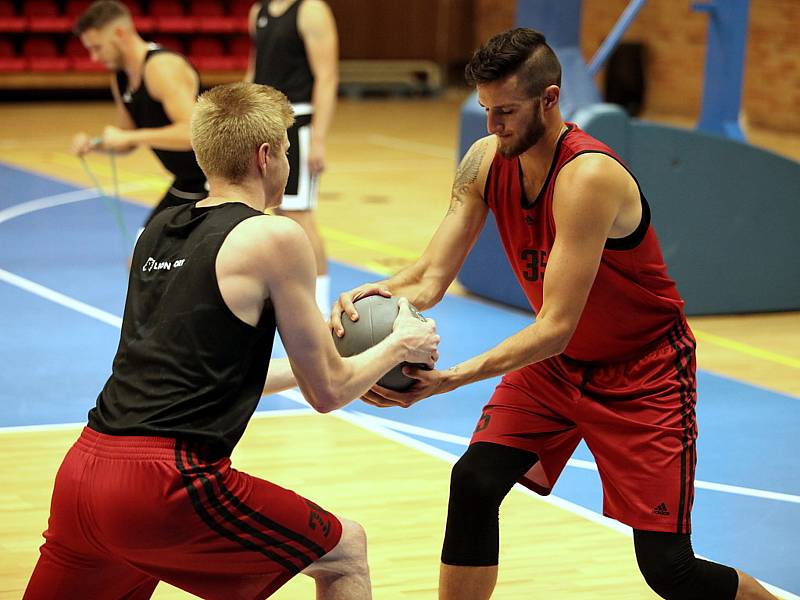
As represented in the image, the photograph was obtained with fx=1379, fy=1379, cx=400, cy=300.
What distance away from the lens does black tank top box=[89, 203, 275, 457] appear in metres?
2.96

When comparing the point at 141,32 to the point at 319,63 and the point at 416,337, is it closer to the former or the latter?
the point at 319,63

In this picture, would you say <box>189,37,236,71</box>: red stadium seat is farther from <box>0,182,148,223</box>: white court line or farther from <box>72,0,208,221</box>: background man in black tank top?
<box>72,0,208,221</box>: background man in black tank top

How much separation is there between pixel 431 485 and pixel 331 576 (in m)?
2.17

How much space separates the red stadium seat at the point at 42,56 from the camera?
1872cm

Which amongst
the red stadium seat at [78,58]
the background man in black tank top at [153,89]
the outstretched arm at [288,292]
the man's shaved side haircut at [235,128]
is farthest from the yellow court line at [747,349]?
the red stadium seat at [78,58]

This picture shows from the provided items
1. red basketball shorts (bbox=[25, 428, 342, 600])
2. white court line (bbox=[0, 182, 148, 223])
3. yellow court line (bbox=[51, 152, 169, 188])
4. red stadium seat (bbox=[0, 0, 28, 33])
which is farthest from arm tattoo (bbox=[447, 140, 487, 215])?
red stadium seat (bbox=[0, 0, 28, 33])

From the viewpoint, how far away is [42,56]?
1900cm

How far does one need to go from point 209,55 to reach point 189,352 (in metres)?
17.5

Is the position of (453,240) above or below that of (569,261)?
below

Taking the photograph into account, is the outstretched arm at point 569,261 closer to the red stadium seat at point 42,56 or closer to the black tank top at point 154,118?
the black tank top at point 154,118

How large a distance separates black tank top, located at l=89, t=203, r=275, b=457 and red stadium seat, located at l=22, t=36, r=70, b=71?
1648 cm

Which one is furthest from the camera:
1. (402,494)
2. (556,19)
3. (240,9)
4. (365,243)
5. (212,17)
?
(240,9)

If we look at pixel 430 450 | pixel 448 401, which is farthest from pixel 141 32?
pixel 430 450

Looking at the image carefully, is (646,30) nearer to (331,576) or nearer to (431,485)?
(431,485)
